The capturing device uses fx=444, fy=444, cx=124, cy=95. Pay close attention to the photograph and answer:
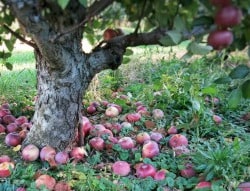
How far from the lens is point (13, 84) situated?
150 inches

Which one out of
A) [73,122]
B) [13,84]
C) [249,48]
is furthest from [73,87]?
[13,84]

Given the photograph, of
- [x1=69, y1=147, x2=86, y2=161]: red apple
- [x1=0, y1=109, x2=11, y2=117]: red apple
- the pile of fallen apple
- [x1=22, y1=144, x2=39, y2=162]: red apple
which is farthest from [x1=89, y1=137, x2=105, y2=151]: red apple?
[x1=0, y1=109, x2=11, y2=117]: red apple

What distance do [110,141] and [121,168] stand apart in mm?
285

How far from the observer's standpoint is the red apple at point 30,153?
2109 millimetres

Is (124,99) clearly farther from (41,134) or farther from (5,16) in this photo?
(5,16)

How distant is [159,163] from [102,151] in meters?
0.32

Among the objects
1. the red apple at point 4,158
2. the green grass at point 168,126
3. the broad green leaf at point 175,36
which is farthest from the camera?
the red apple at point 4,158

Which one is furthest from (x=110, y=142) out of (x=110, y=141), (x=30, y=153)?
(x=30, y=153)

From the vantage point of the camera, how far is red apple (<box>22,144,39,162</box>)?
2.11 meters

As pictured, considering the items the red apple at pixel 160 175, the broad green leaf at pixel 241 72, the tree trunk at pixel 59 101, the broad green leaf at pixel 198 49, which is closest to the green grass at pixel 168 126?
the red apple at pixel 160 175

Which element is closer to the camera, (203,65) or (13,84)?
(13,84)

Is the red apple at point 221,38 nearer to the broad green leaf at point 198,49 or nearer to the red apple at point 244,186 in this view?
the broad green leaf at point 198,49

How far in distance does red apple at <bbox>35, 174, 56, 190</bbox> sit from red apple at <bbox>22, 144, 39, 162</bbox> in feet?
0.59

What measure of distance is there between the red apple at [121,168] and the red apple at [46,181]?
32 centimetres
